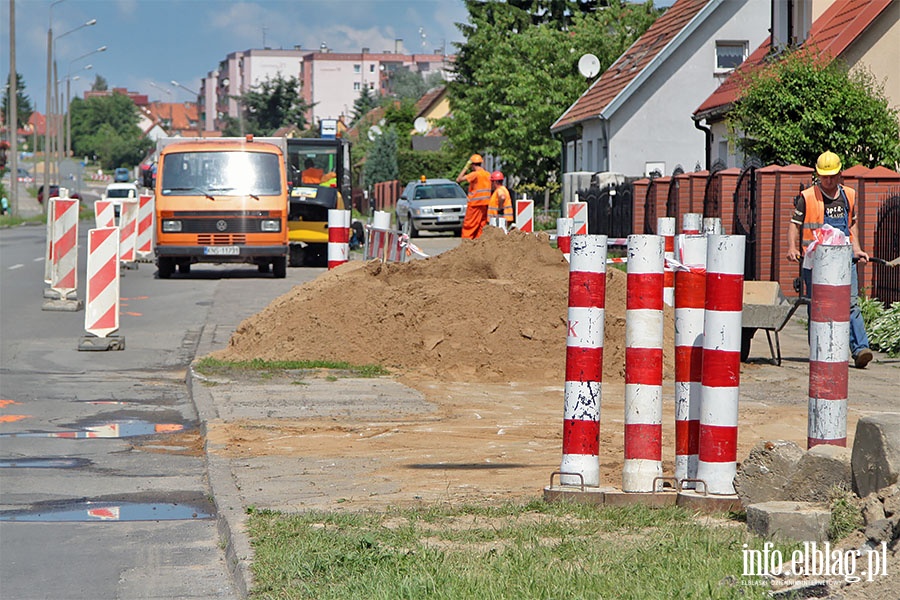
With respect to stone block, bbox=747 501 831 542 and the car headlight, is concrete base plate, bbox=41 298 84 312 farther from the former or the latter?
stone block, bbox=747 501 831 542

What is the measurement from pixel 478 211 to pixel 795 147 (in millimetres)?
5399

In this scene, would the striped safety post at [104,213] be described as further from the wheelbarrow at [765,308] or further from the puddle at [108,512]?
the puddle at [108,512]

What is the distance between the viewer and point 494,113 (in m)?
52.4

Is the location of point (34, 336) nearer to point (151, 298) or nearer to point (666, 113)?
point (151, 298)

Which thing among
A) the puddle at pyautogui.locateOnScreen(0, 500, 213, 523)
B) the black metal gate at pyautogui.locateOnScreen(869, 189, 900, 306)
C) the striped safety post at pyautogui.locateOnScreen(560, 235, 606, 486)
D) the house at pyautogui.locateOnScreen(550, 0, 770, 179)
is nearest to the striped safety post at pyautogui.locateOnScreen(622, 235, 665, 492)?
the striped safety post at pyautogui.locateOnScreen(560, 235, 606, 486)

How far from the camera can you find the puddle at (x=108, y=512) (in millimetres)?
7141

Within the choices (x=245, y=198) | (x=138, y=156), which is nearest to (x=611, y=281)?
(x=245, y=198)

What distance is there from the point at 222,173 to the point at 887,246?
13.2 m

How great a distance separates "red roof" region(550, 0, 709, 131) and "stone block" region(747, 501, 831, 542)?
36.4 metres

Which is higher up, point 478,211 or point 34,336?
point 478,211

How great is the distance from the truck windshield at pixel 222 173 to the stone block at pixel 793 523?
21.0 metres

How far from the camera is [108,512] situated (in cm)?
730

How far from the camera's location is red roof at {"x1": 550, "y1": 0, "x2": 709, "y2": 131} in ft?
137

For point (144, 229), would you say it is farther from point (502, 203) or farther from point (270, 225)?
point (502, 203)
